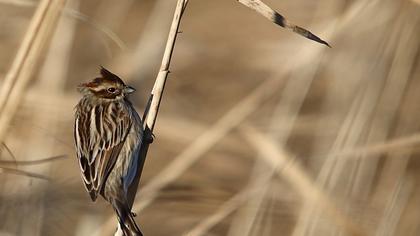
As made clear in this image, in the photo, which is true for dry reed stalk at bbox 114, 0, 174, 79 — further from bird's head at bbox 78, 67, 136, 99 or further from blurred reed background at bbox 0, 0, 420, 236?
bird's head at bbox 78, 67, 136, 99

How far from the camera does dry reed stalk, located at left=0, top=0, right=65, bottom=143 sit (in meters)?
2.93

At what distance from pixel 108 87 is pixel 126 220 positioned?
25.5 inches

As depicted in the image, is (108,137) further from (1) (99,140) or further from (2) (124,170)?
(2) (124,170)

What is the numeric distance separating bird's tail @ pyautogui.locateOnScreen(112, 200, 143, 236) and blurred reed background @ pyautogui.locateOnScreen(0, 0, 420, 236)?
0.28 meters

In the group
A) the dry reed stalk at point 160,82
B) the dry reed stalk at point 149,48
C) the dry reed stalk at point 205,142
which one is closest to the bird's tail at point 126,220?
the dry reed stalk at point 160,82

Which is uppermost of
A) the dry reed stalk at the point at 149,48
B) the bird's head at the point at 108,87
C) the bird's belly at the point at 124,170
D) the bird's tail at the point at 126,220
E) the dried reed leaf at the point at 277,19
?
the dried reed leaf at the point at 277,19

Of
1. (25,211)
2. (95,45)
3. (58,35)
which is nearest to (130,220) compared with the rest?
(25,211)

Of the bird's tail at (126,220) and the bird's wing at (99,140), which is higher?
the bird's wing at (99,140)

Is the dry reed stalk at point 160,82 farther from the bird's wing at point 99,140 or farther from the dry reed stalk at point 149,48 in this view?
the dry reed stalk at point 149,48

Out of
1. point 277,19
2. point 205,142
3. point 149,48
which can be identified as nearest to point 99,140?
point 205,142

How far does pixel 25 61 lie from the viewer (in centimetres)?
292

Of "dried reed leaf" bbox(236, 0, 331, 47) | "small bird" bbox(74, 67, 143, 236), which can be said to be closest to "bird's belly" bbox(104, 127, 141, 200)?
"small bird" bbox(74, 67, 143, 236)

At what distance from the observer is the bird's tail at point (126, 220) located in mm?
2934

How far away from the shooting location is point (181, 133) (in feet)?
14.6
